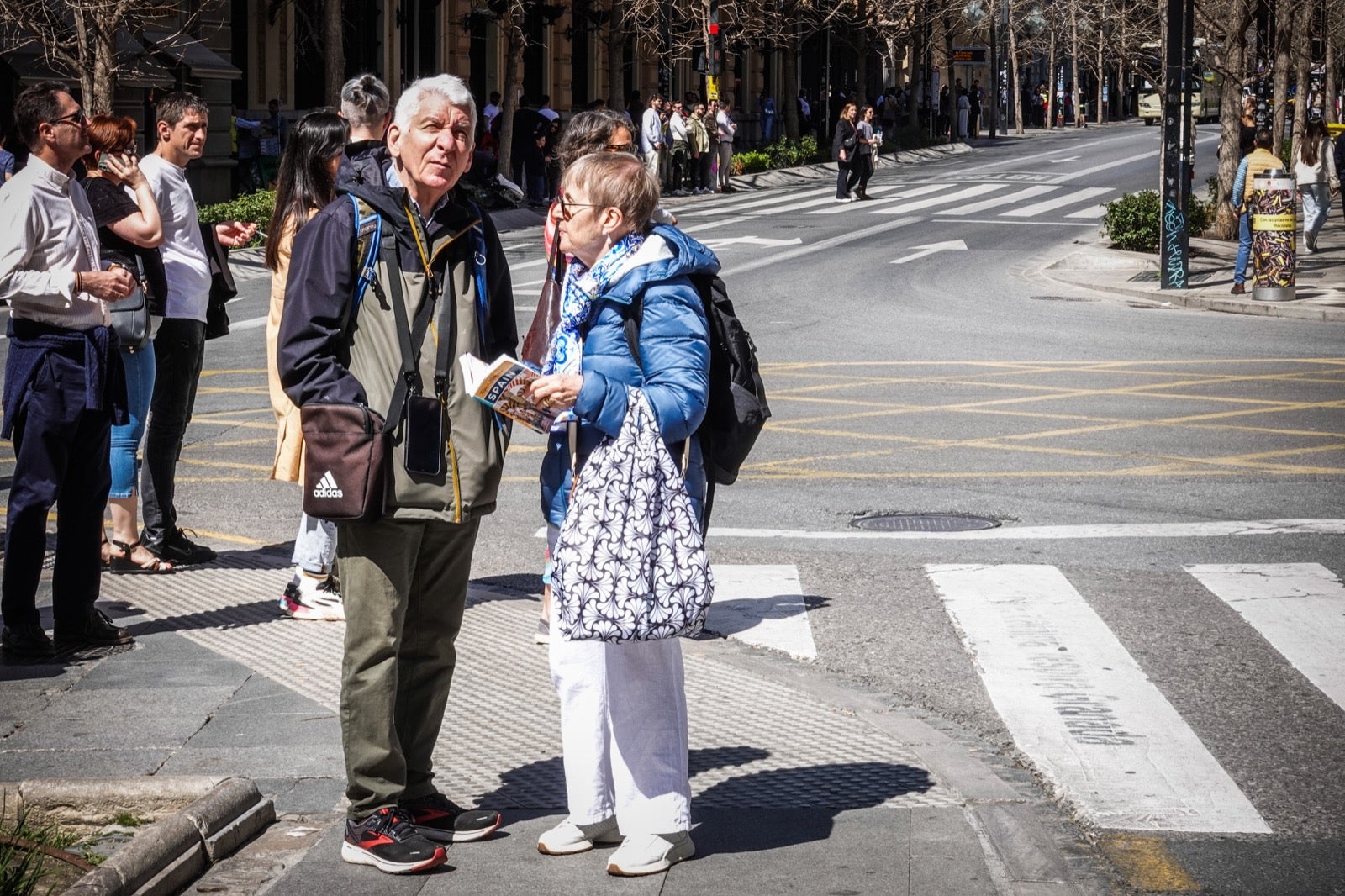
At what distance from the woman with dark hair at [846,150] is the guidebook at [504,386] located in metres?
29.6

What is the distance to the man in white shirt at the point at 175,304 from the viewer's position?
7191 mm

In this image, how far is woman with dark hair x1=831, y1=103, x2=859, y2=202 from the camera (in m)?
33.6

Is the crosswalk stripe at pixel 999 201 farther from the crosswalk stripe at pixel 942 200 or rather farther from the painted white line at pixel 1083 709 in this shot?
the painted white line at pixel 1083 709

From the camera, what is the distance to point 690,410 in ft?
13.4

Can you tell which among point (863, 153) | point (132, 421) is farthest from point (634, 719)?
point (863, 153)

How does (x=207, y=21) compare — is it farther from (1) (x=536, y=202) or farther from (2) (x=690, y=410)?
(2) (x=690, y=410)

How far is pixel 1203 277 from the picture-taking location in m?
21.3

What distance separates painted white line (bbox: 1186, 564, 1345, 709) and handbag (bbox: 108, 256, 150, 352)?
4.48 meters

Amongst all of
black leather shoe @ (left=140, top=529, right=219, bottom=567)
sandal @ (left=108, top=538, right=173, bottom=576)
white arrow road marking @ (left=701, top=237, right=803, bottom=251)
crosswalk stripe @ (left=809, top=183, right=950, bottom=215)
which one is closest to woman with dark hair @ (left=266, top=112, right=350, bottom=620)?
sandal @ (left=108, top=538, right=173, bottom=576)

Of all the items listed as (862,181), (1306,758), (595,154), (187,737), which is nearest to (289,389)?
(595,154)

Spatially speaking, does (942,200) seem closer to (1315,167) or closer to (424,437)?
(1315,167)

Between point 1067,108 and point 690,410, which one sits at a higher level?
point 1067,108

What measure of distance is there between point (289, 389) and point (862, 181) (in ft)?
105

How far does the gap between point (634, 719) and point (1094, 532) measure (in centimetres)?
475
